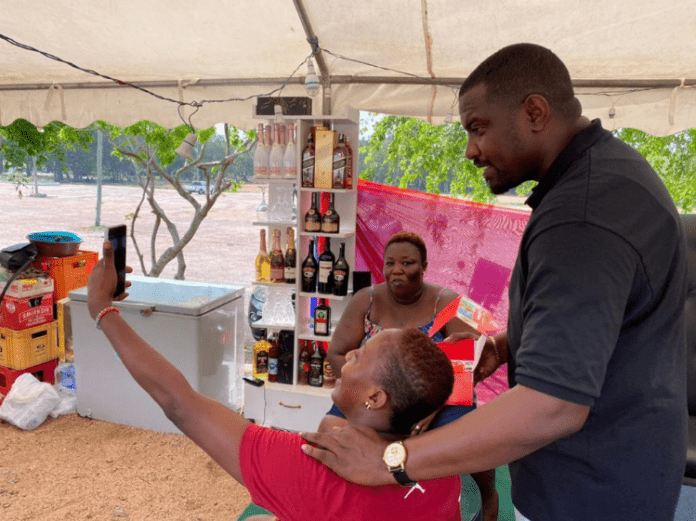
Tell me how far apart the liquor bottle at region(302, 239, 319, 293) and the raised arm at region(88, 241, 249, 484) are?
2.35 meters

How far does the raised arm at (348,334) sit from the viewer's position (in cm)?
274

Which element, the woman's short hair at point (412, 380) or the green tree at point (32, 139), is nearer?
the woman's short hair at point (412, 380)

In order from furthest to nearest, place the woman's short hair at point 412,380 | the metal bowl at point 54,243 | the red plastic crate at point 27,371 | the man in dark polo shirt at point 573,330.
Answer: the metal bowl at point 54,243 → the red plastic crate at point 27,371 → the woman's short hair at point 412,380 → the man in dark polo shirt at point 573,330

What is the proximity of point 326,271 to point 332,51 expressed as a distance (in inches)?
53.0

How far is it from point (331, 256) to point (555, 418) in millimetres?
2717

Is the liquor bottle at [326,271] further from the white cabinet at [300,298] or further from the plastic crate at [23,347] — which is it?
the plastic crate at [23,347]

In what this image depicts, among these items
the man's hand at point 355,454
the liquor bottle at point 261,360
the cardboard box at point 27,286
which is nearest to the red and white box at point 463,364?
the man's hand at point 355,454

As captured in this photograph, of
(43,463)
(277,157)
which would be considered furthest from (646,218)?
(43,463)

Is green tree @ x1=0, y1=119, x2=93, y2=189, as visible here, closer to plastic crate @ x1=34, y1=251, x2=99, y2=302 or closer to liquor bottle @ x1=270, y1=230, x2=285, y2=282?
plastic crate @ x1=34, y1=251, x2=99, y2=302

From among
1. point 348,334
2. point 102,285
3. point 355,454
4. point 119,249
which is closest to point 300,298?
point 348,334

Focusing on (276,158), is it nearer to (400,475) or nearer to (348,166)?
(348,166)

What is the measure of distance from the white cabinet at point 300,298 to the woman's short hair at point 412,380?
91.5 inches

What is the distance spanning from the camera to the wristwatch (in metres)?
0.81

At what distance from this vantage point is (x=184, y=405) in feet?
3.21
